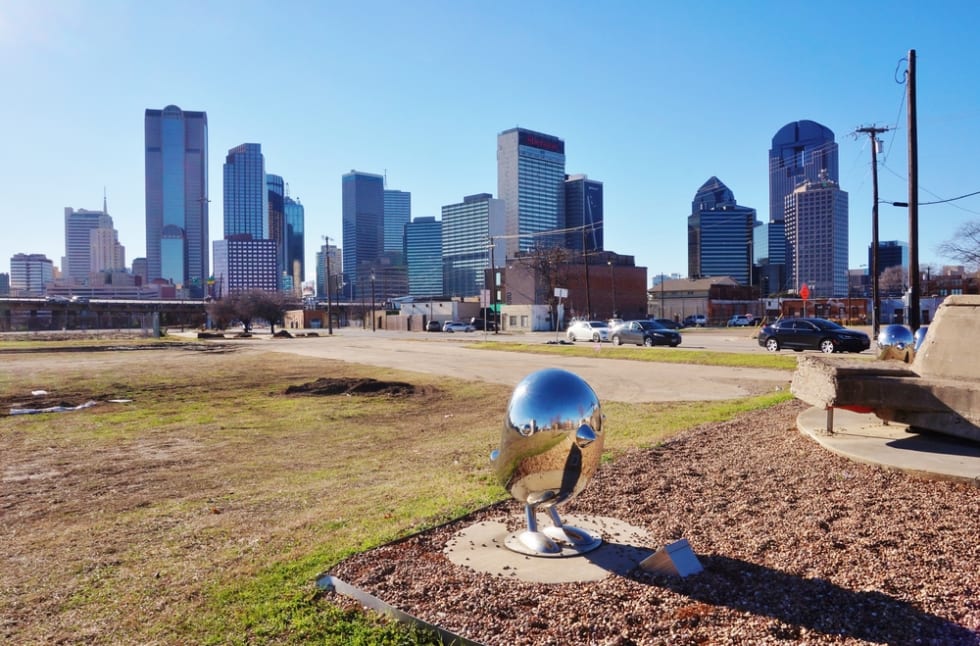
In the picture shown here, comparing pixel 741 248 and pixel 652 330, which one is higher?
pixel 741 248

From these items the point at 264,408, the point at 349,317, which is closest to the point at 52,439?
the point at 264,408

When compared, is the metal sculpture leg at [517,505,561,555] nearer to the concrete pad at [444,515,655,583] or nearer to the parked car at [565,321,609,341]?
the concrete pad at [444,515,655,583]

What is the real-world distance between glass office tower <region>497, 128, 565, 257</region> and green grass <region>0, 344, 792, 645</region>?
5340 inches

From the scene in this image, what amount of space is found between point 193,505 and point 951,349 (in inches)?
331

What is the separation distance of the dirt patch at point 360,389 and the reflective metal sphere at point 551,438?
12541 millimetres

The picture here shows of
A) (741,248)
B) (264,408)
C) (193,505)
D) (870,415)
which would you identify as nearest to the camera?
(193,505)

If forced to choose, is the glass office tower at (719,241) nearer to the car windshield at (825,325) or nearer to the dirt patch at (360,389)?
the car windshield at (825,325)

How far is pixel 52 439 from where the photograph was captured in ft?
37.2

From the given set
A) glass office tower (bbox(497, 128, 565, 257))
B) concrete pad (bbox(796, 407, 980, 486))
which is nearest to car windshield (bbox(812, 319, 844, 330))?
concrete pad (bbox(796, 407, 980, 486))

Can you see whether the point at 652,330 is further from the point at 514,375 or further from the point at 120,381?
the point at 120,381

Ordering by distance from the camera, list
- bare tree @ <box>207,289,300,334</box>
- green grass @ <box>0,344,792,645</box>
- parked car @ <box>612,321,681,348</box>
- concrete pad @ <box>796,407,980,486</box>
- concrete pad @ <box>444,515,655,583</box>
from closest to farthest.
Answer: green grass @ <box>0,344,792,645</box>, concrete pad @ <box>444,515,655,583</box>, concrete pad @ <box>796,407,980,486</box>, parked car @ <box>612,321,681,348</box>, bare tree @ <box>207,289,300,334</box>

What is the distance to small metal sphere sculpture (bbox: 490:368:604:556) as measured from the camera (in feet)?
15.0

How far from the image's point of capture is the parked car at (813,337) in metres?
29.4

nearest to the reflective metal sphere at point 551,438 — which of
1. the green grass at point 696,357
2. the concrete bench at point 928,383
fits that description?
the concrete bench at point 928,383
